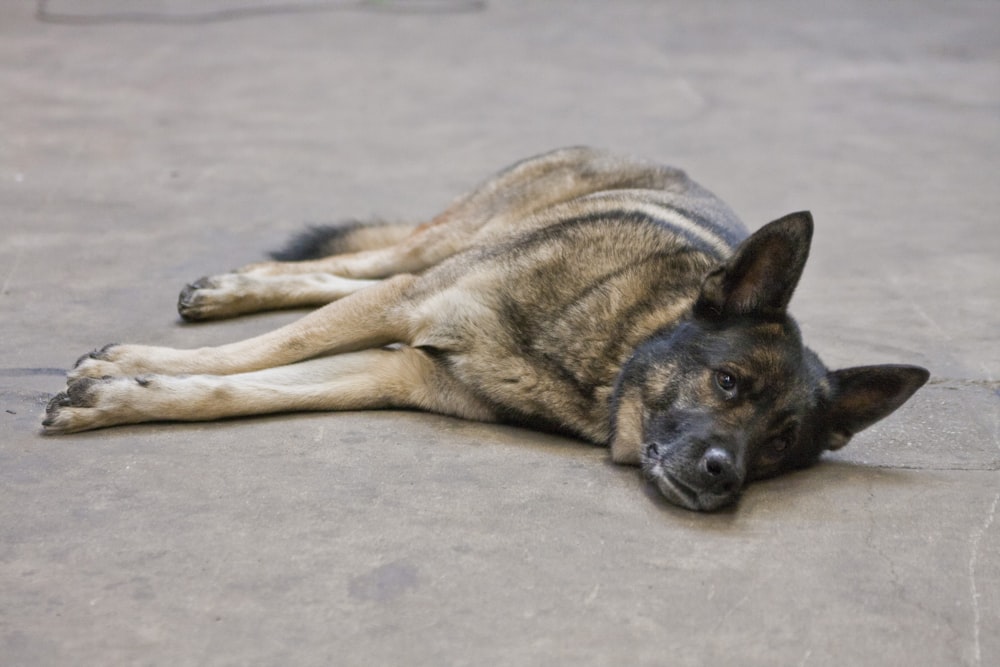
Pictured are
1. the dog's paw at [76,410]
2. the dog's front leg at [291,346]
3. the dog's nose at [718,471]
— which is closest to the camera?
the dog's nose at [718,471]

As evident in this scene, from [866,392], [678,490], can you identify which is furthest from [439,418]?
[866,392]

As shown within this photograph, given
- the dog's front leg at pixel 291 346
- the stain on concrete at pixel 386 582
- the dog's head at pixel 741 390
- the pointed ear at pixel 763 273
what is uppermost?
the pointed ear at pixel 763 273

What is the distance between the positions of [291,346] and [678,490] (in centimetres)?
144

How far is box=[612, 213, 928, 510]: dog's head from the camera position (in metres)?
3.29

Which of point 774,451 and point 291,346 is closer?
point 774,451

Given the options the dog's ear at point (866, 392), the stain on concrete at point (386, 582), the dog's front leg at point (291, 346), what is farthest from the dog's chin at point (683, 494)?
the dog's front leg at point (291, 346)

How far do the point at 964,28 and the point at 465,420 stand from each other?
9075 mm

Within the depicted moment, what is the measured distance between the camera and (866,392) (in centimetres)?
353

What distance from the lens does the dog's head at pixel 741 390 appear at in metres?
3.29

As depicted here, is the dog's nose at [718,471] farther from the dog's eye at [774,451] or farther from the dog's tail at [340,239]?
the dog's tail at [340,239]

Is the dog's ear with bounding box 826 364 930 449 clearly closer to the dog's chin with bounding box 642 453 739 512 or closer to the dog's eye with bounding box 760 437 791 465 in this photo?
the dog's eye with bounding box 760 437 791 465

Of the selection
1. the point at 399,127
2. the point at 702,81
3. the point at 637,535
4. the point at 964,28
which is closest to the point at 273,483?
the point at 637,535

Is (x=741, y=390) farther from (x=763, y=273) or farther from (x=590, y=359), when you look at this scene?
(x=590, y=359)

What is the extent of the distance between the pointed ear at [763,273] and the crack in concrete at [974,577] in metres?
0.84
